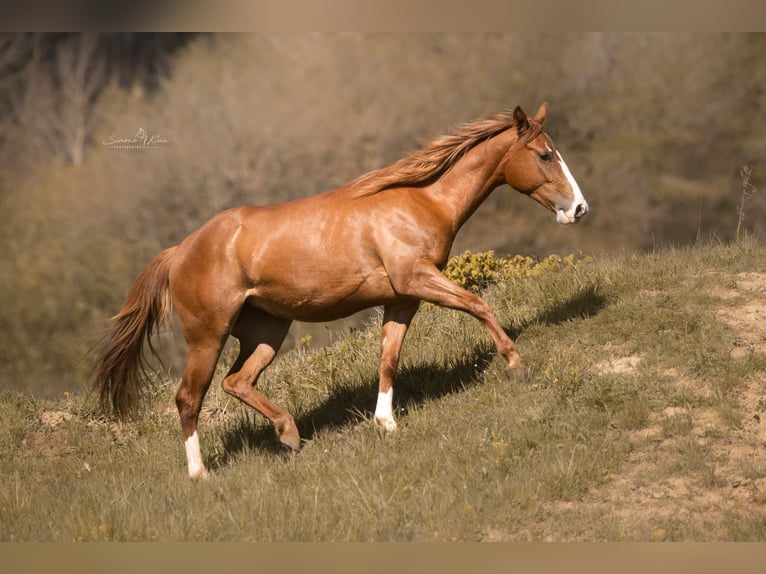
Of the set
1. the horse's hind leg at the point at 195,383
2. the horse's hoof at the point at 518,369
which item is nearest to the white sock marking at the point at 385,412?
the horse's hoof at the point at 518,369

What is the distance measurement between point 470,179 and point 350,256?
1217 millimetres

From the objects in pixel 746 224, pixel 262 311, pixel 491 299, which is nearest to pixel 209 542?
pixel 262 311

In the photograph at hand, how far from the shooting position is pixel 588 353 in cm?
733

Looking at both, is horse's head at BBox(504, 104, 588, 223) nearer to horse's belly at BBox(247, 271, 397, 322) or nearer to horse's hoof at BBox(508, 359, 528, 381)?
horse's hoof at BBox(508, 359, 528, 381)

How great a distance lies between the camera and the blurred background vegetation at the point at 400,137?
843 inches

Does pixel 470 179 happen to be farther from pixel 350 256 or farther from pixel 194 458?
pixel 194 458

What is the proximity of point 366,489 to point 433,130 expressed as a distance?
17.0 metres

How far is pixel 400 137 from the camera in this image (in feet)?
70.3

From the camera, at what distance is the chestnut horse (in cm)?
680

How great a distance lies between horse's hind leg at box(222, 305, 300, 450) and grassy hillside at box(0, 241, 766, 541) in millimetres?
260

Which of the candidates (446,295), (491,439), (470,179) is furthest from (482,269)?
(491,439)

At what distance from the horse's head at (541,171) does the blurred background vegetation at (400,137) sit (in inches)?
534

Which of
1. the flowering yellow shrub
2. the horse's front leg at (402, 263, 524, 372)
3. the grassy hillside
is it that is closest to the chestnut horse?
the horse's front leg at (402, 263, 524, 372)

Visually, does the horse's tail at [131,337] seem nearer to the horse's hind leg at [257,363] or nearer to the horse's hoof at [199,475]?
the horse's hind leg at [257,363]
